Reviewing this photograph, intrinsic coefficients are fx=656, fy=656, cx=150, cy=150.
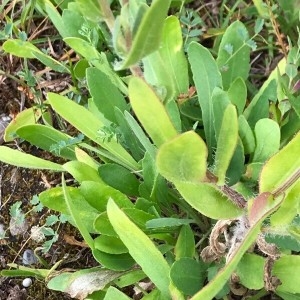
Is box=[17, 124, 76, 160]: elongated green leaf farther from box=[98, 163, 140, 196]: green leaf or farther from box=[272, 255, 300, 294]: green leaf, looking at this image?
box=[272, 255, 300, 294]: green leaf

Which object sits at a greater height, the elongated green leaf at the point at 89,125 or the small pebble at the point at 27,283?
the elongated green leaf at the point at 89,125

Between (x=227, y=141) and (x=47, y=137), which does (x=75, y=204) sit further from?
(x=227, y=141)

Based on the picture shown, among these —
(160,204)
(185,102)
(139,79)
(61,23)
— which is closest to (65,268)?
(160,204)

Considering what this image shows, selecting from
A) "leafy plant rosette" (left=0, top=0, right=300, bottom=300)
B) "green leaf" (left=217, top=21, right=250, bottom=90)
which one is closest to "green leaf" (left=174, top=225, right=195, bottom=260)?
"leafy plant rosette" (left=0, top=0, right=300, bottom=300)

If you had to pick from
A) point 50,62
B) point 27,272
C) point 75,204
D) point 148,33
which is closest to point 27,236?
point 27,272

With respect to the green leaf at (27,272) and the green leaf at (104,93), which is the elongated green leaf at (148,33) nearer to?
the green leaf at (104,93)

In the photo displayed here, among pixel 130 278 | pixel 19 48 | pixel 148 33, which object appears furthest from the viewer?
pixel 19 48

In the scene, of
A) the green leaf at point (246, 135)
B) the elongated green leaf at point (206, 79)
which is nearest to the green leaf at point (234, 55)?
the elongated green leaf at point (206, 79)
